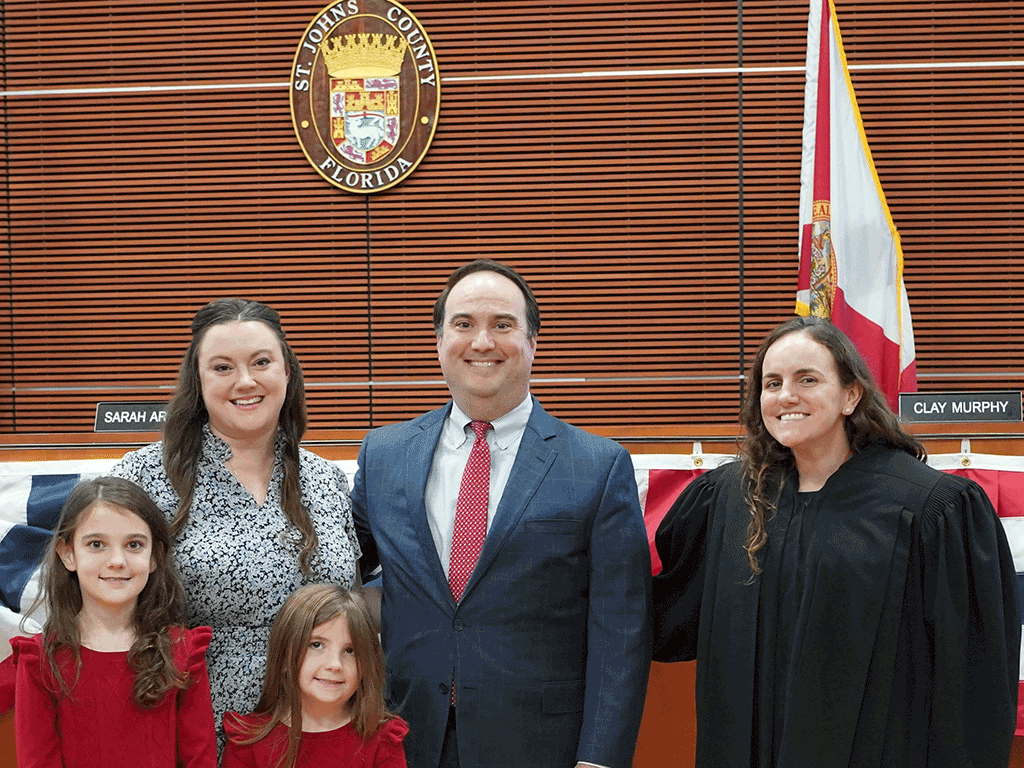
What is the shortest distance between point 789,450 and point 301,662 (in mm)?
1113

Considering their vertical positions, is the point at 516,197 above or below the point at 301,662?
above

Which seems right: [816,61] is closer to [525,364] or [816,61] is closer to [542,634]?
[525,364]

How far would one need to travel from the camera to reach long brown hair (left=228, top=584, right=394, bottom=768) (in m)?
1.79

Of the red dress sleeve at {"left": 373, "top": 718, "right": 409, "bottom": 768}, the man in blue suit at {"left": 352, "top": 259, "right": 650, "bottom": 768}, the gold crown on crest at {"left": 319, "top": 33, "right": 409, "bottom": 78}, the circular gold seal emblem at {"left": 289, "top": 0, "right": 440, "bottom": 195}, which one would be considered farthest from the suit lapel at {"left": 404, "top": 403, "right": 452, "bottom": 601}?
the gold crown on crest at {"left": 319, "top": 33, "right": 409, "bottom": 78}

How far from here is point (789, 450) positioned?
2.07 m

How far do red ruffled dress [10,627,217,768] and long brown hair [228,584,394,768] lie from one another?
0.11 meters

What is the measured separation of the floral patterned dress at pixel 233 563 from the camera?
1836 mm

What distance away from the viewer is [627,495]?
6.68 ft

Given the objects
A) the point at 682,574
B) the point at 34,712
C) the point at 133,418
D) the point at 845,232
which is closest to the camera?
the point at 34,712

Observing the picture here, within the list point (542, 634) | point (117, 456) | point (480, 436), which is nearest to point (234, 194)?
point (117, 456)

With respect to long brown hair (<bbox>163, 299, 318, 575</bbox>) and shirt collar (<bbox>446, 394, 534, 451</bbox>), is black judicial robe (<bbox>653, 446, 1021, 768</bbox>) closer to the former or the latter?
shirt collar (<bbox>446, 394, 534, 451</bbox>)

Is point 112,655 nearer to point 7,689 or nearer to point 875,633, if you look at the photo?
point 7,689

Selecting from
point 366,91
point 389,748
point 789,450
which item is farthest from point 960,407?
point 366,91

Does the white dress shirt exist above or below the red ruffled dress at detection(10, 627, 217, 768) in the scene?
above
